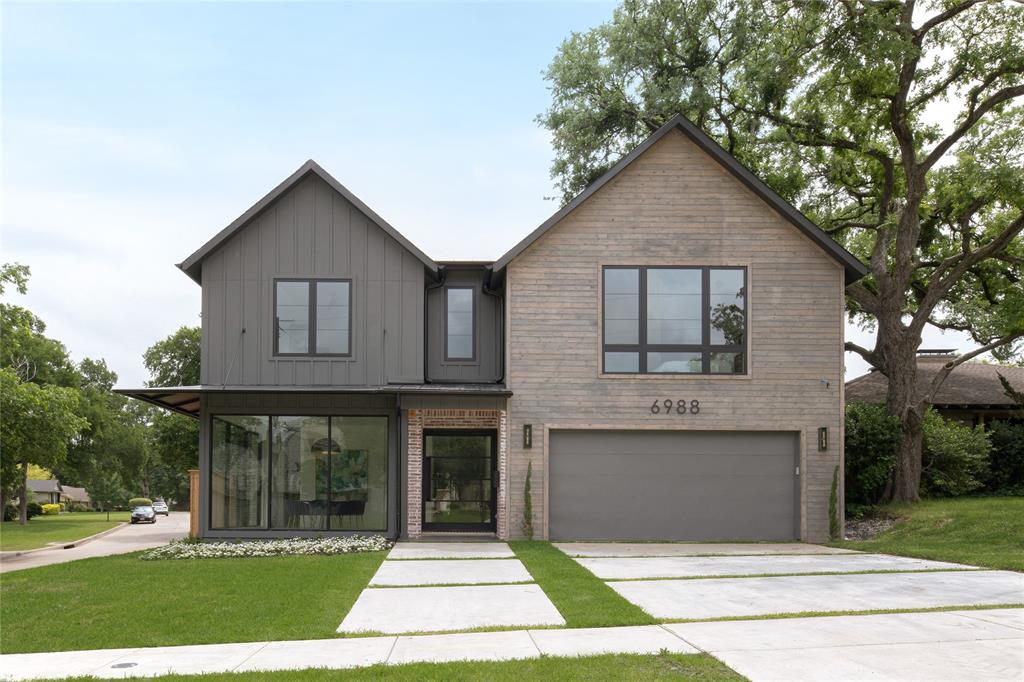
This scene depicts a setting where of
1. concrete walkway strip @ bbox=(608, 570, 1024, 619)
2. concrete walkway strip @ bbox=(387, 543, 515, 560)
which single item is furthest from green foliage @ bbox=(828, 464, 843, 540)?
concrete walkway strip @ bbox=(387, 543, 515, 560)

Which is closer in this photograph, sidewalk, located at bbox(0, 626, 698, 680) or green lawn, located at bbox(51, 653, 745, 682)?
green lawn, located at bbox(51, 653, 745, 682)

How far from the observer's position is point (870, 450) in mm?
19141

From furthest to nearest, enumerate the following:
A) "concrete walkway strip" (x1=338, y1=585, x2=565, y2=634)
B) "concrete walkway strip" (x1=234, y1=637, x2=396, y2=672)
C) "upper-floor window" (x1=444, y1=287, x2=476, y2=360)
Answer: "upper-floor window" (x1=444, y1=287, x2=476, y2=360) < "concrete walkway strip" (x1=338, y1=585, x2=565, y2=634) < "concrete walkway strip" (x1=234, y1=637, x2=396, y2=672)

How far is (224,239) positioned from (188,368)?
21.4m

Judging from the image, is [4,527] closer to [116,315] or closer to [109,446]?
[109,446]

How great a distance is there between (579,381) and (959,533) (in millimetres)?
7465

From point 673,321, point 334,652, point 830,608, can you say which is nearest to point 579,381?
point 673,321

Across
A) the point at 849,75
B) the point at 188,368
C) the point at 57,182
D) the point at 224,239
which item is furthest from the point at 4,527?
the point at 849,75

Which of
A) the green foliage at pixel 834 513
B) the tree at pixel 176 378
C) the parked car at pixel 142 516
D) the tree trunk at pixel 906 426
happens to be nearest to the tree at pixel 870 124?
the tree trunk at pixel 906 426

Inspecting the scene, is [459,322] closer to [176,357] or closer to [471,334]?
[471,334]

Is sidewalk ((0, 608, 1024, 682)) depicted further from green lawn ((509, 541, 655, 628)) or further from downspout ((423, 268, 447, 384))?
downspout ((423, 268, 447, 384))

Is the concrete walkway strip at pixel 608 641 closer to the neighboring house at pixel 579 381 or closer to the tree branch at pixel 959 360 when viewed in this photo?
the neighboring house at pixel 579 381

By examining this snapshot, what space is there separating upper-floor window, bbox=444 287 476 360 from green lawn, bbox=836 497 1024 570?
830 centimetres

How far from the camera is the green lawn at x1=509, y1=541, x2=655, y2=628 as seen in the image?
867 centimetres
